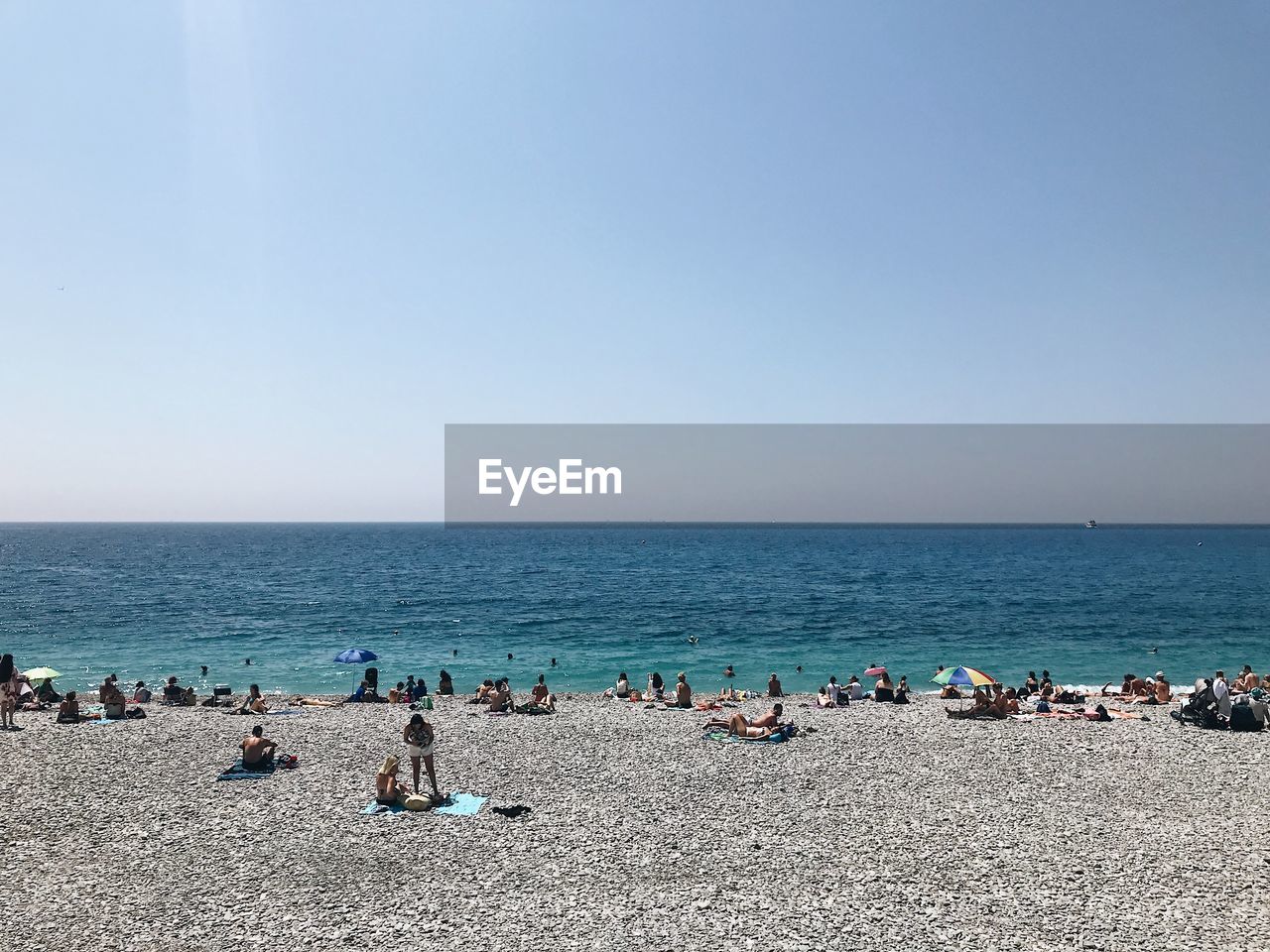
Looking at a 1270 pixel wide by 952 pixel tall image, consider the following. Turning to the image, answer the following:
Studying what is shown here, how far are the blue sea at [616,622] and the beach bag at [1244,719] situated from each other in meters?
13.9

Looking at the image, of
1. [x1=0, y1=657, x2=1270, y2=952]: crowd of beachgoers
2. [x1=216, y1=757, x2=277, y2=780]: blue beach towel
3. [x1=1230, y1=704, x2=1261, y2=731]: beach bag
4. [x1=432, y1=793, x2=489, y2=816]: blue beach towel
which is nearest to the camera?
[x1=0, y1=657, x2=1270, y2=952]: crowd of beachgoers

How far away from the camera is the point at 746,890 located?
1073cm

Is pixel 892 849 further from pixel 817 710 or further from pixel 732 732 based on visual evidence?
pixel 817 710

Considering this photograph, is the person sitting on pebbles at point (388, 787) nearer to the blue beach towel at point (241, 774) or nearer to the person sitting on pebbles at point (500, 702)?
the blue beach towel at point (241, 774)

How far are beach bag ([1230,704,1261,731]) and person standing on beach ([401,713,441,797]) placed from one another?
21752 millimetres

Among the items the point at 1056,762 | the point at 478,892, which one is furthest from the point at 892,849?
the point at 1056,762

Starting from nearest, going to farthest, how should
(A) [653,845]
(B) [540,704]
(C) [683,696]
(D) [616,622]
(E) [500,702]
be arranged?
(A) [653,845], (E) [500,702], (B) [540,704], (C) [683,696], (D) [616,622]

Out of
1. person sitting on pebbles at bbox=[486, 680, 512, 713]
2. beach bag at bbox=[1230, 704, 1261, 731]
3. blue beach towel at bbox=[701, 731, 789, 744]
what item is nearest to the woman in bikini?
blue beach towel at bbox=[701, 731, 789, 744]

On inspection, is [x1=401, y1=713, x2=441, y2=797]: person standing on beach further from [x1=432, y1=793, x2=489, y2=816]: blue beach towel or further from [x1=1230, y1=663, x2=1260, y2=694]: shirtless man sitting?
[x1=1230, y1=663, x2=1260, y2=694]: shirtless man sitting

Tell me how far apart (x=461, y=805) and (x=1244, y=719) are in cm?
2146

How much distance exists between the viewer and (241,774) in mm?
16188

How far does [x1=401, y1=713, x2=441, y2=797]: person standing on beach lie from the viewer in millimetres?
14219

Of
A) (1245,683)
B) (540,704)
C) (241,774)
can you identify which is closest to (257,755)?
(241,774)

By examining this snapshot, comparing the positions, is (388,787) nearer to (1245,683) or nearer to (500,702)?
(500,702)
